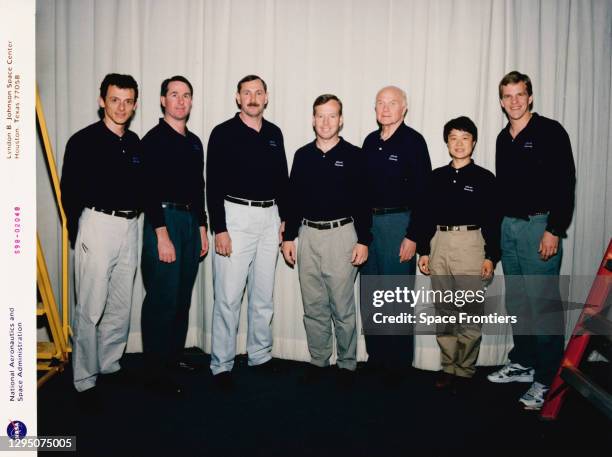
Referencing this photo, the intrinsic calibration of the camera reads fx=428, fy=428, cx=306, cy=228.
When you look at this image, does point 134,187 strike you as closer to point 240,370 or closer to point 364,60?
point 240,370

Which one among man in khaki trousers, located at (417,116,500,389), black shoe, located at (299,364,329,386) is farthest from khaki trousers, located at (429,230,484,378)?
black shoe, located at (299,364,329,386)

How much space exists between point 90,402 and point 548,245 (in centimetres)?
276

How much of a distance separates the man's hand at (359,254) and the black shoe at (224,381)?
3.53 ft

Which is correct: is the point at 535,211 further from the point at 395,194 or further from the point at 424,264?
the point at 395,194

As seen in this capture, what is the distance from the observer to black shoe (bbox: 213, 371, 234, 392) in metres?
2.67

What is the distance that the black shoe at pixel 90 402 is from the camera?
7.74 feet

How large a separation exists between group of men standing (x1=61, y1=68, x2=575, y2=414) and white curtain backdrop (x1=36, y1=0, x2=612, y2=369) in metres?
0.45

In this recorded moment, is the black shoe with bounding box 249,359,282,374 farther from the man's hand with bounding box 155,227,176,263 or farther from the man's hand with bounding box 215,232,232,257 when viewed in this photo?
the man's hand with bounding box 155,227,176,263

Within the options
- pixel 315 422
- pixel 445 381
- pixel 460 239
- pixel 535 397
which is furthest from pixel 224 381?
pixel 535 397

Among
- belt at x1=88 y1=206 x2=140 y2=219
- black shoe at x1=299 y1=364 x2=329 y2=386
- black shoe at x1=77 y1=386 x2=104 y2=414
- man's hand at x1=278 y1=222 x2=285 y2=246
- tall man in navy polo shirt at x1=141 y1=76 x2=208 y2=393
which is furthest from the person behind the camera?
man's hand at x1=278 y1=222 x2=285 y2=246

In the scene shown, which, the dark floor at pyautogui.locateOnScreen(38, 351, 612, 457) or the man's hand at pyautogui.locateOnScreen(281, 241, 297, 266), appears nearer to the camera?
the dark floor at pyautogui.locateOnScreen(38, 351, 612, 457)

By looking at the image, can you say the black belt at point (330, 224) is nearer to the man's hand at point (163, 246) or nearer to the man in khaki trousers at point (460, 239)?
the man in khaki trousers at point (460, 239)

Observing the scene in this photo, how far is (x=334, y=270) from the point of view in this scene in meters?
2.68

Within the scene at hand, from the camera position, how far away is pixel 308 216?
273 cm
